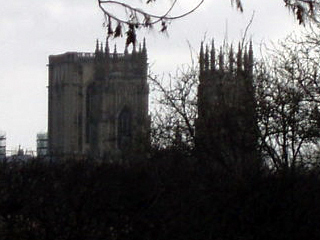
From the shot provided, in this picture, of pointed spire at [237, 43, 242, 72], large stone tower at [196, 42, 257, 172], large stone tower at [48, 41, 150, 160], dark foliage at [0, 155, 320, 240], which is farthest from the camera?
large stone tower at [48, 41, 150, 160]

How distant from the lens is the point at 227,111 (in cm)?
2781

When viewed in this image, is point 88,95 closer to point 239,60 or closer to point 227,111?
point 239,60

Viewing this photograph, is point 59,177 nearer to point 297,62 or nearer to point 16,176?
point 16,176

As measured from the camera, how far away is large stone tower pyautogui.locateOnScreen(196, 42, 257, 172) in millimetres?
25516

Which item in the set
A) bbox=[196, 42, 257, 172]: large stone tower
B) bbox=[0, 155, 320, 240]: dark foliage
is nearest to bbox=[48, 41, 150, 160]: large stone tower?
bbox=[196, 42, 257, 172]: large stone tower

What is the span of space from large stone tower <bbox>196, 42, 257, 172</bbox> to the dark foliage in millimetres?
5807

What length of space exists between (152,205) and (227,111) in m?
11.5

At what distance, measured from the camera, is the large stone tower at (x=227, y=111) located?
25.5m

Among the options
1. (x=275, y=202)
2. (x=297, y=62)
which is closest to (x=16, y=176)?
(x=275, y=202)

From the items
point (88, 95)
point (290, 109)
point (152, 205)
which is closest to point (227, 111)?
point (290, 109)

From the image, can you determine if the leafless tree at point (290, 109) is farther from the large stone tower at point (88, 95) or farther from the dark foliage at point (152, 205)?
the large stone tower at point (88, 95)

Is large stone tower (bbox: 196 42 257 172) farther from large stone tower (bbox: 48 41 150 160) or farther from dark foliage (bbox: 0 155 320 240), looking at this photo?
large stone tower (bbox: 48 41 150 160)

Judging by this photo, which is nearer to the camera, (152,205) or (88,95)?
(152,205)

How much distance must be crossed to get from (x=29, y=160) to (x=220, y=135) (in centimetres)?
1018
